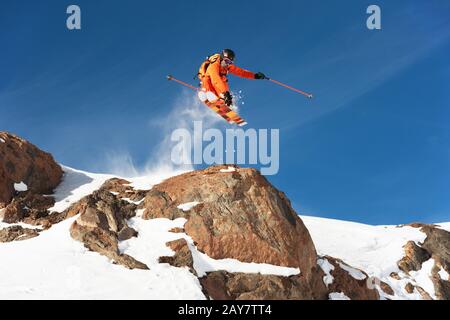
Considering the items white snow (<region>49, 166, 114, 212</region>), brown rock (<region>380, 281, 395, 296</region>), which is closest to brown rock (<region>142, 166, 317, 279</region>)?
brown rock (<region>380, 281, 395, 296</region>)

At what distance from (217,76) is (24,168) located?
22792mm

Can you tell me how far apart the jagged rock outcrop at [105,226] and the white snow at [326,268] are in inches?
404

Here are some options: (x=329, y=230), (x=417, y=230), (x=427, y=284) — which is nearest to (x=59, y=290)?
(x=427, y=284)

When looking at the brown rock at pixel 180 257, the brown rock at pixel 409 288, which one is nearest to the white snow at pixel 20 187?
the brown rock at pixel 180 257

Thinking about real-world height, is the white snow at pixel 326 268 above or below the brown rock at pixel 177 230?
below

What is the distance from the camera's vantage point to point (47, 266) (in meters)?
22.5

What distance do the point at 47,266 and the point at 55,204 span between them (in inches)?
571

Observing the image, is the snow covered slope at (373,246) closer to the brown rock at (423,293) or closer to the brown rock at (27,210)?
the brown rock at (423,293)

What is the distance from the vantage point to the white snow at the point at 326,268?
28344 millimetres

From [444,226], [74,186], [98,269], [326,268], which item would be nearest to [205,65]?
[98,269]

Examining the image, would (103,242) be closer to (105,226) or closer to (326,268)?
(105,226)

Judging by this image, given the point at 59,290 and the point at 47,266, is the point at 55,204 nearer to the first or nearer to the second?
the point at 47,266
